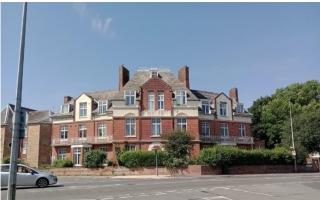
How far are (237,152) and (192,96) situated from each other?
36.8ft

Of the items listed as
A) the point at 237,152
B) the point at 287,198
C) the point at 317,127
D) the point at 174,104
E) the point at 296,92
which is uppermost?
the point at 296,92

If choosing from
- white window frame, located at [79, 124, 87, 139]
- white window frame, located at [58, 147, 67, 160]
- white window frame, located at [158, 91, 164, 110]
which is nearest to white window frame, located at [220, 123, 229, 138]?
white window frame, located at [158, 91, 164, 110]

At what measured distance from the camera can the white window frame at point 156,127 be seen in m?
52.6

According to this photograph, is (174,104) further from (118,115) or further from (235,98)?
(235,98)

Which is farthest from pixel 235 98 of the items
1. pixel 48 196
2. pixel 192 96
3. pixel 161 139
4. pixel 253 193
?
pixel 48 196

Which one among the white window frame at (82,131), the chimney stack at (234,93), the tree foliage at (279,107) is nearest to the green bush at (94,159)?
the white window frame at (82,131)

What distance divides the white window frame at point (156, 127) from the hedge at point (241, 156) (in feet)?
29.4

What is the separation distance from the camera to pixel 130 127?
172 ft

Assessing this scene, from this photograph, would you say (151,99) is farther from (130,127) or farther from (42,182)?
(42,182)

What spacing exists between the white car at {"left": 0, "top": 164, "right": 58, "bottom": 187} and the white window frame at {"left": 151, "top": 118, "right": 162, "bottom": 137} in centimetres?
2835

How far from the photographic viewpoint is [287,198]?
1809 cm

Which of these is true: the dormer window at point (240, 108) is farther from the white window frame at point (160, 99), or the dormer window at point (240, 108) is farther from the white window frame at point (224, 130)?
the white window frame at point (160, 99)

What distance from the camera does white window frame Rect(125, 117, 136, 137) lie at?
5238 centimetres

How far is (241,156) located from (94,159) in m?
17.1
